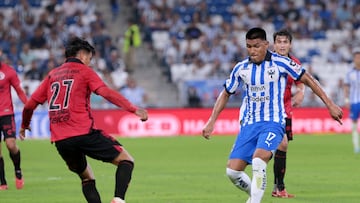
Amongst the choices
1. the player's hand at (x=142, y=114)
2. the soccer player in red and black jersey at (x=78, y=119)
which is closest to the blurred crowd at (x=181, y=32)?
the soccer player in red and black jersey at (x=78, y=119)

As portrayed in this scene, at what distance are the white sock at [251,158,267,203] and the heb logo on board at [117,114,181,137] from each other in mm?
21284

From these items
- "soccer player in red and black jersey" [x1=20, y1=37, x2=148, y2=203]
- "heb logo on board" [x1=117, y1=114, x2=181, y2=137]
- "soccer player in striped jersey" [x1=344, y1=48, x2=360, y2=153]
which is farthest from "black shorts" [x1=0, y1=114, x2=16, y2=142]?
"heb logo on board" [x1=117, y1=114, x2=181, y2=137]

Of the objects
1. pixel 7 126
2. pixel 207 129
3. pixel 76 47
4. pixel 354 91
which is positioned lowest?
pixel 7 126

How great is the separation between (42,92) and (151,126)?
71.6 feet

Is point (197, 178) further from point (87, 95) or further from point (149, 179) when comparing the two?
point (87, 95)

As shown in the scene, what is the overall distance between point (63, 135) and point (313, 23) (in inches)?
1179

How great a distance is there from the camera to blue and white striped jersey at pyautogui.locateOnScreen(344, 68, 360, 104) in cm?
2369

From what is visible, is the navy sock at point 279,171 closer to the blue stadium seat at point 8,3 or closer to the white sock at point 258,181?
the white sock at point 258,181

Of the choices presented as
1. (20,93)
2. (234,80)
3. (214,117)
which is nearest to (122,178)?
(214,117)

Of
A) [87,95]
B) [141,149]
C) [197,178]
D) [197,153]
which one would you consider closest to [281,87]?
[87,95]

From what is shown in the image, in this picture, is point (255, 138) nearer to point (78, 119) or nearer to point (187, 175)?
point (78, 119)

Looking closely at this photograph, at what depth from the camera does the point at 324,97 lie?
1102 centimetres

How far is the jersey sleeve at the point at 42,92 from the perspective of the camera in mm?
10891

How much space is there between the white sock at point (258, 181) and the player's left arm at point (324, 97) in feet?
3.42
